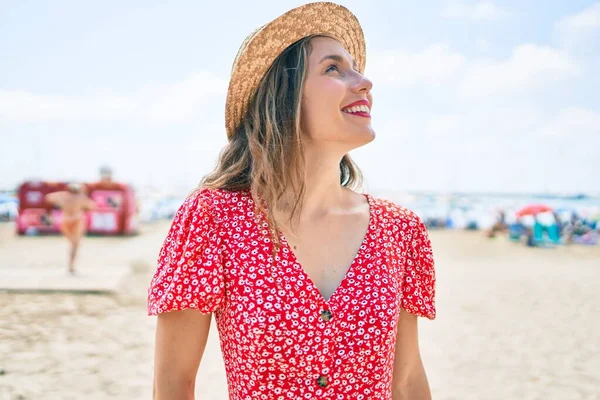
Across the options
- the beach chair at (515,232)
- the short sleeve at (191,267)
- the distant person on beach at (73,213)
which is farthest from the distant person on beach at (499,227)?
the short sleeve at (191,267)

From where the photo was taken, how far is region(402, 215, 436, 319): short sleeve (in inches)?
59.3

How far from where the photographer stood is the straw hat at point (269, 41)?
1.56 metres

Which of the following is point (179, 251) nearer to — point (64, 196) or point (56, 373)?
point (56, 373)

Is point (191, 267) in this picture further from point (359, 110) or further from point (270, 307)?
point (359, 110)

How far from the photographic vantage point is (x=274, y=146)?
5.09ft

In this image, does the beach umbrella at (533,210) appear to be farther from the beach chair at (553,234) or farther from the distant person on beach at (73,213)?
the distant person on beach at (73,213)

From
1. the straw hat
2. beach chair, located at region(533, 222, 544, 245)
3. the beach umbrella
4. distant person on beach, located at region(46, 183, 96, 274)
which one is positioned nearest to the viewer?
the straw hat

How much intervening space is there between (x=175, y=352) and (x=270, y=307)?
0.99ft

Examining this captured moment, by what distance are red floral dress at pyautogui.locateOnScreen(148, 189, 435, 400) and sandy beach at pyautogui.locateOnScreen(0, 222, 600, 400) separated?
322 cm

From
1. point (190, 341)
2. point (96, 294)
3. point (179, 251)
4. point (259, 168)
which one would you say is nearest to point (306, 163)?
point (259, 168)

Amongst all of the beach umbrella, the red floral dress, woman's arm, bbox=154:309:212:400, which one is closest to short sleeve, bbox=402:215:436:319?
the red floral dress

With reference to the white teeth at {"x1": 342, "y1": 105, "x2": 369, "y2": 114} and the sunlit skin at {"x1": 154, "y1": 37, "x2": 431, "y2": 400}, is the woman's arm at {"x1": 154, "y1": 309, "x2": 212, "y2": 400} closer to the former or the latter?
the sunlit skin at {"x1": 154, "y1": 37, "x2": 431, "y2": 400}

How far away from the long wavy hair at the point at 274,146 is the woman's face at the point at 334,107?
33 millimetres

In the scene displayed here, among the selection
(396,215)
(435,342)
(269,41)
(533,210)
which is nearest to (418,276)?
(396,215)
